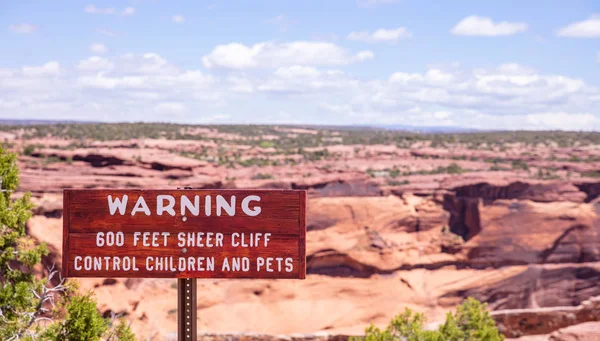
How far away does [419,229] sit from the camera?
31500 millimetres

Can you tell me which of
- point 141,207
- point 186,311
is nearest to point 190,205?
point 141,207

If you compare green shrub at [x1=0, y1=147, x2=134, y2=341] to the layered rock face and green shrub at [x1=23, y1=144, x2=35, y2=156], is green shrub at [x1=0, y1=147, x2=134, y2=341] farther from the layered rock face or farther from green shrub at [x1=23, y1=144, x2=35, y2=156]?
green shrub at [x1=23, y1=144, x2=35, y2=156]

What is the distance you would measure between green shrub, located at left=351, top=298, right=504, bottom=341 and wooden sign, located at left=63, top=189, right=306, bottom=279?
889 cm

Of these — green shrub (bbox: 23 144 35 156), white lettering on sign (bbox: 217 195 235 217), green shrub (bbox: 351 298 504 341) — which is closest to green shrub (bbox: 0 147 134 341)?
white lettering on sign (bbox: 217 195 235 217)

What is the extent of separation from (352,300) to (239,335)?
22.1 feet

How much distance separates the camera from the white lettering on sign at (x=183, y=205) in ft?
16.7

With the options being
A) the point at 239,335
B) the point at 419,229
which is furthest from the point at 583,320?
the point at 239,335

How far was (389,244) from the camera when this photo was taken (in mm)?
30438

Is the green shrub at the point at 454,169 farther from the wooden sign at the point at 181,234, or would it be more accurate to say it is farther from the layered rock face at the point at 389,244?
the wooden sign at the point at 181,234

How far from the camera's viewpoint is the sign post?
5090mm

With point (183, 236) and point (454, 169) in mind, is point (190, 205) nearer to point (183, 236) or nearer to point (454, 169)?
point (183, 236)

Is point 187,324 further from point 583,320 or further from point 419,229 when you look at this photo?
point 419,229

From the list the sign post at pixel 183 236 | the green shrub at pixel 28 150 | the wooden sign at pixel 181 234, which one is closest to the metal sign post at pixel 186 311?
the sign post at pixel 183 236

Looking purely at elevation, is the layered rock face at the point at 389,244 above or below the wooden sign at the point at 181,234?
below
